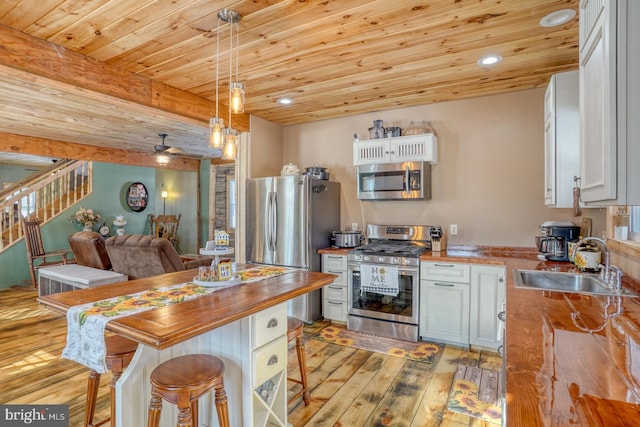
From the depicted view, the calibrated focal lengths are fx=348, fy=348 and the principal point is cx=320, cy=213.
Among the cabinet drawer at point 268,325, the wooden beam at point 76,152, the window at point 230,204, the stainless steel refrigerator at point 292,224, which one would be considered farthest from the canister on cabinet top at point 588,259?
the wooden beam at point 76,152

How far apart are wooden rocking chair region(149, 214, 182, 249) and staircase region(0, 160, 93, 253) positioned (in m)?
1.36

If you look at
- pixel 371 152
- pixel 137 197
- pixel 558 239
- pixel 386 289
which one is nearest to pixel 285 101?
pixel 371 152

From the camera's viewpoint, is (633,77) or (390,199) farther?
(390,199)

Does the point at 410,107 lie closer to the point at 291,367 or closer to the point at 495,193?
the point at 495,193

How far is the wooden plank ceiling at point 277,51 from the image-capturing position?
79.4 inches

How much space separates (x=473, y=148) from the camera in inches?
144

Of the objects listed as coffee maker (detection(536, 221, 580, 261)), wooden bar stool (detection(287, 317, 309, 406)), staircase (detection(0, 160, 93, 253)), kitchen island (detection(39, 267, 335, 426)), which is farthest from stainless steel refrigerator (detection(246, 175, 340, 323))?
staircase (detection(0, 160, 93, 253))

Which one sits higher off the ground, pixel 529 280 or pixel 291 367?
pixel 529 280

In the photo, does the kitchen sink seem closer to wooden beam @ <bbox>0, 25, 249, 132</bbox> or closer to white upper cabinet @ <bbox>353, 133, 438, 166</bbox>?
white upper cabinet @ <bbox>353, 133, 438, 166</bbox>

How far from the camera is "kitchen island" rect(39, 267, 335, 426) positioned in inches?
58.1

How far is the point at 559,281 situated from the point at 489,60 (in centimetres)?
171

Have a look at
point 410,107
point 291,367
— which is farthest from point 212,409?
point 410,107

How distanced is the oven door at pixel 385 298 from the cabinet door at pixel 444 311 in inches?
3.6

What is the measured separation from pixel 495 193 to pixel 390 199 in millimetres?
1061
